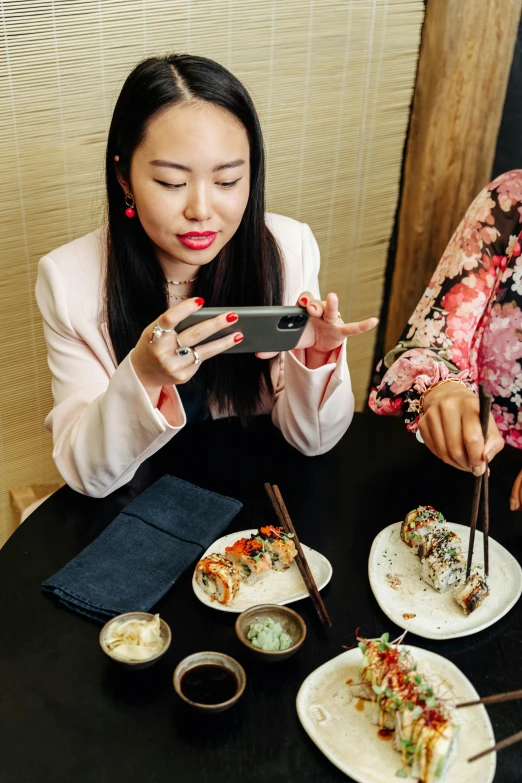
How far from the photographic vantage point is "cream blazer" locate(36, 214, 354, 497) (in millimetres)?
1617

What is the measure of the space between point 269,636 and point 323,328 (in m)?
0.73

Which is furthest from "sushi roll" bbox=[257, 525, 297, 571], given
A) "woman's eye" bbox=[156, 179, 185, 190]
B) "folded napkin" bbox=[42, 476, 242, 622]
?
"woman's eye" bbox=[156, 179, 185, 190]

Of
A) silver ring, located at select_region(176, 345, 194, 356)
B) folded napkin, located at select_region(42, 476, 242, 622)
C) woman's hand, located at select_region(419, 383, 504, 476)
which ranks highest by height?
silver ring, located at select_region(176, 345, 194, 356)

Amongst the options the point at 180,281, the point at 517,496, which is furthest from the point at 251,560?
the point at 180,281

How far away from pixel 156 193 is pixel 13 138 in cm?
79

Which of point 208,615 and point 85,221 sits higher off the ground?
point 85,221

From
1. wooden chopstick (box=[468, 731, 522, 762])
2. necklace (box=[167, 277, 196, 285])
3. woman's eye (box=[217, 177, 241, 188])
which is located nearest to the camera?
wooden chopstick (box=[468, 731, 522, 762])

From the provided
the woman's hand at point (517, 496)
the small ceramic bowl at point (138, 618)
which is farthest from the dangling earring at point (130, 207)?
the woman's hand at point (517, 496)

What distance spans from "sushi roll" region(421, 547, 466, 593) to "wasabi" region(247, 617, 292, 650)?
0.32m

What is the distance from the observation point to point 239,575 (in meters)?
1.43

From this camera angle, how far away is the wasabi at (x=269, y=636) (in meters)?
1.25

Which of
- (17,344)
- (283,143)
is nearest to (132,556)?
(17,344)

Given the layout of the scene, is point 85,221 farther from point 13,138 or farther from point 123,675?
point 123,675

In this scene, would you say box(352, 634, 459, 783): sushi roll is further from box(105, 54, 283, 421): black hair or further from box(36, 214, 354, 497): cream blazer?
box(105, 54, 283, 421): black hair
